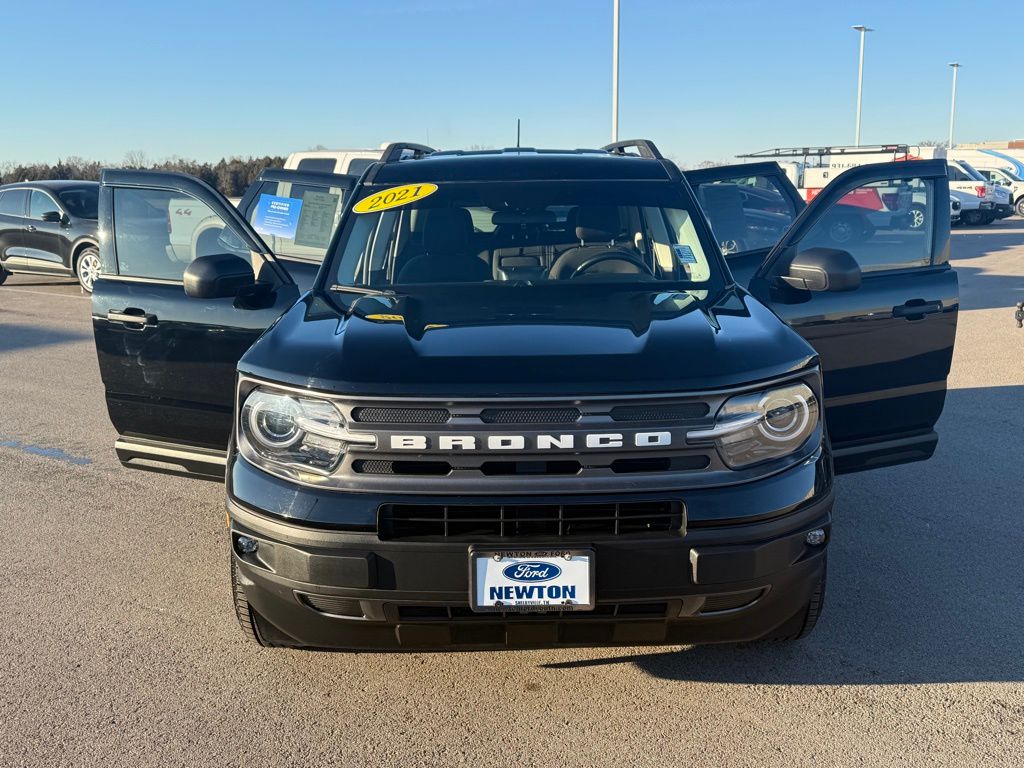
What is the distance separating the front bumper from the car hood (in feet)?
1.10

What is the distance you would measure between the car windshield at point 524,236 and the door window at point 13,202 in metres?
13.9

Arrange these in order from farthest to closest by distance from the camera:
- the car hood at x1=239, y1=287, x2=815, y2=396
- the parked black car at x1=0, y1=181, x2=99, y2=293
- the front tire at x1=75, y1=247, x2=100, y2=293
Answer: the parked black car at x1=0, y1=181, x2=99, y2=293
the front tire at x1=75, y1=247, x2=100, y2=293
the car hood at x1=239, y1=287, x2=815, y2=396

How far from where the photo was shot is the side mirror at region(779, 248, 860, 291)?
4074 mm

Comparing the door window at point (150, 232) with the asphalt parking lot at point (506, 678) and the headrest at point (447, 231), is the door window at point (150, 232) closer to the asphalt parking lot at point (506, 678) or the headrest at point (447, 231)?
the headrest at point (447, 231)

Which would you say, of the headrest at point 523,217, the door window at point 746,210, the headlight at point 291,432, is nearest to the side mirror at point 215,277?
the headrest at point 523,217

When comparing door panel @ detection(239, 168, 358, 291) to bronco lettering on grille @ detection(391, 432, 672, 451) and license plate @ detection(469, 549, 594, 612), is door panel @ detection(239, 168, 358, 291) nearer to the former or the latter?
bronco lettering on grille @ detection(391, 432, 672, 451)

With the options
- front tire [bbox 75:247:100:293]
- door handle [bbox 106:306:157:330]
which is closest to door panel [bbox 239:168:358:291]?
door handle [bbox 106:306:157:330]

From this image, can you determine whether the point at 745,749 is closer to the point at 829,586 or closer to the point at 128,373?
the point at 829,586

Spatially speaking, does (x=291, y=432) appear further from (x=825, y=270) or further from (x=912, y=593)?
(x=912, y=593)

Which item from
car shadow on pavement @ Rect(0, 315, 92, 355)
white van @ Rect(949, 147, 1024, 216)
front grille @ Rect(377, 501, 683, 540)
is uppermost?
white van @ Rect(949, 147, 1024, 216)

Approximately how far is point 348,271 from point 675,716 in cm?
225

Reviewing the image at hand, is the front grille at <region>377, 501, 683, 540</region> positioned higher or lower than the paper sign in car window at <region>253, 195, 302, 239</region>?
lower

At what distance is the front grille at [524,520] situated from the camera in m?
2.75

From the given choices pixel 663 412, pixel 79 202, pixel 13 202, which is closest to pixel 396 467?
pixel 663 412
